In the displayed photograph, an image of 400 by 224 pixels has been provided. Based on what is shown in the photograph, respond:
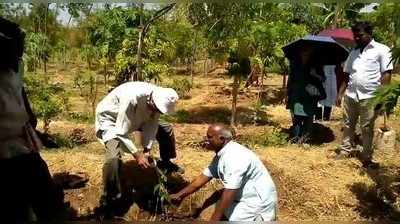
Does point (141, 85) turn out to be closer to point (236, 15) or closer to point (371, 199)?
point (371, 199)

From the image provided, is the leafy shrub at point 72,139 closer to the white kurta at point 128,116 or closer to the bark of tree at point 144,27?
the bark of tree at point 144,27

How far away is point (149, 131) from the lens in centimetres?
442

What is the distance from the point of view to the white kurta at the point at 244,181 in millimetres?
3561

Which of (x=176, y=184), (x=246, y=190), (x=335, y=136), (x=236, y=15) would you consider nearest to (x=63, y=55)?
(x=236, y=15)

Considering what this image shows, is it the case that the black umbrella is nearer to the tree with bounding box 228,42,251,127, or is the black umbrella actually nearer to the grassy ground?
the grassy ground

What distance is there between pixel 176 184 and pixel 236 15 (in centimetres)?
410

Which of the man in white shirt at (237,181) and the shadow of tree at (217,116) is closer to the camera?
the man in white shirt at (237,181)

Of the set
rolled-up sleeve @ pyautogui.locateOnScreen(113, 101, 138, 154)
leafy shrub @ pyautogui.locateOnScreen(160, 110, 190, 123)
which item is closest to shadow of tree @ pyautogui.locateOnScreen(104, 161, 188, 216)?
rolled-up sleeve @ pyautogui.locateOnScreen(113, 101, 138, 154)

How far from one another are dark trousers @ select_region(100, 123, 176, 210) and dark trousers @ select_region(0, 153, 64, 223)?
131cm

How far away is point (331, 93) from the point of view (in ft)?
23.3

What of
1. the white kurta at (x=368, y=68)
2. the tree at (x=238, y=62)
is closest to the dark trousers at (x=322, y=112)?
the white kurta at (x=368, y=68)

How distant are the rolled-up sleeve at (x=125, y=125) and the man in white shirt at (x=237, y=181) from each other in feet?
1.95

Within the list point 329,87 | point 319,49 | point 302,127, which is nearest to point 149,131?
point 302,127

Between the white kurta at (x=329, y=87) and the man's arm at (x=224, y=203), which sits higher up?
the white kurta at (x=329, y=87)
